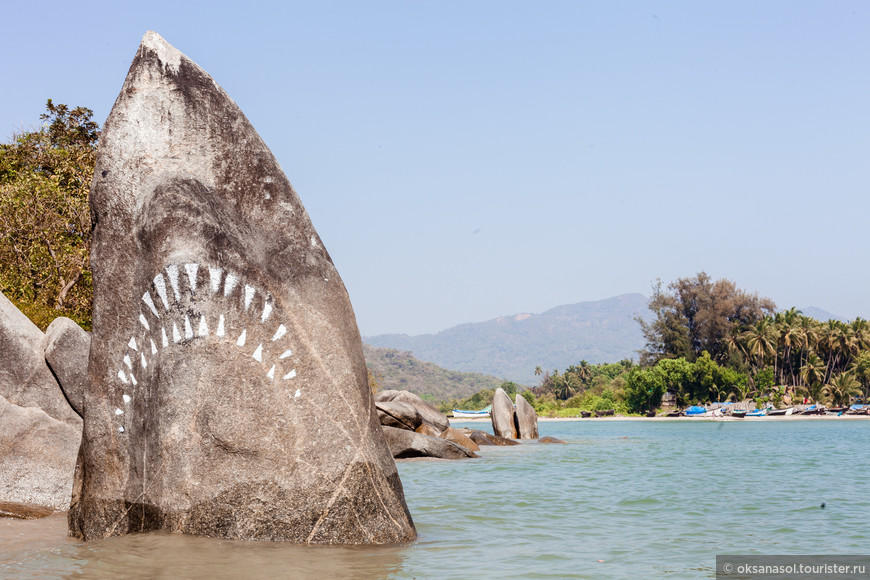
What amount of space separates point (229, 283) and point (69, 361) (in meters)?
6.57

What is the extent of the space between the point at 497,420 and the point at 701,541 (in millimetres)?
25992

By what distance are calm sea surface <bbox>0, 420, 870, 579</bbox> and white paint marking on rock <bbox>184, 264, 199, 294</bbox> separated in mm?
2254

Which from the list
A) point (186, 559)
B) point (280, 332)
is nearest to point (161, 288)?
point (280, 332)

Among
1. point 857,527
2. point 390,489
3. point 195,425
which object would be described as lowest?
point 857,527

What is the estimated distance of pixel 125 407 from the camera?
7.64 metres

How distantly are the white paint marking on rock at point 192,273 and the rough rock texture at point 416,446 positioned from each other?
13.9 m

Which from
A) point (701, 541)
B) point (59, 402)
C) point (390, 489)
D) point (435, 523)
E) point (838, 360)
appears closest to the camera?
point (390, 489)

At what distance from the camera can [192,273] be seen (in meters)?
7.55

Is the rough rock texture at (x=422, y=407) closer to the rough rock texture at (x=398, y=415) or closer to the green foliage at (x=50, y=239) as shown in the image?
the rough rock texture at (x=398, y=415)

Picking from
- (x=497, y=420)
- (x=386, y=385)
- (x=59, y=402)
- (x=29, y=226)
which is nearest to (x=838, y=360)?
(x=497, y=420)

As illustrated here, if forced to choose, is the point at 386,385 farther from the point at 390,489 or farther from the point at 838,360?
the point at 390,489

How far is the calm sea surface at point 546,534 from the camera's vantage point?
678cm

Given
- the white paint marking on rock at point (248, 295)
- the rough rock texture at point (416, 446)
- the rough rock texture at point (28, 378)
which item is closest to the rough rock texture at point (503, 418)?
the rough rock texture at point (416, 446)

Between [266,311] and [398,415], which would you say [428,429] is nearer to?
[398,415]
